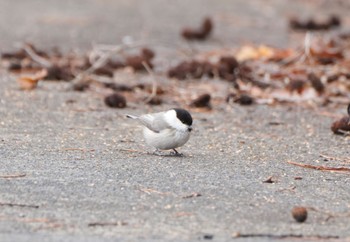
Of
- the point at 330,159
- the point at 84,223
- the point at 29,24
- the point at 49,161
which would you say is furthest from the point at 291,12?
the point at 84,223

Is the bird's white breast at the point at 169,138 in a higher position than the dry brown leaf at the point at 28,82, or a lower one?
higher

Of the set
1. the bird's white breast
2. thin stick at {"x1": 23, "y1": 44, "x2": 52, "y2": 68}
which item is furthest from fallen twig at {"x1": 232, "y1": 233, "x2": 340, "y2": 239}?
thin stick at {"x1": 23, "y1": 44, "x2": 52, "y2": 68}

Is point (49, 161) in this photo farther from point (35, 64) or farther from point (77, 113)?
point (35, 64)

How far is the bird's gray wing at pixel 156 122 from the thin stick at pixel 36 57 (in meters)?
4.11

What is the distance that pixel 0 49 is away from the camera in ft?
39.7

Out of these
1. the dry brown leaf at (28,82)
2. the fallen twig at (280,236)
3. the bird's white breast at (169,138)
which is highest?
the fallen twig at (280,236)

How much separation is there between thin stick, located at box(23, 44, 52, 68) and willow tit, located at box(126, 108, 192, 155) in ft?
14.0

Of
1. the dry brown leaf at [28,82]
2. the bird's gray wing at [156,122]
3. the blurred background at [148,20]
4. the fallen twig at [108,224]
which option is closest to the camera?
the fallen twig at [108,224]

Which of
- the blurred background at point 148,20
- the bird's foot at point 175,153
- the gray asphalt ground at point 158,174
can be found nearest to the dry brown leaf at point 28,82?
the gray asphalt ground at point 158,174

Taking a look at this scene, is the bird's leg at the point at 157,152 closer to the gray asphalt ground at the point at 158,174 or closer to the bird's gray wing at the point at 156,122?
the gray asphalt ground at the point at 158,174

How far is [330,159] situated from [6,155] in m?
2.39

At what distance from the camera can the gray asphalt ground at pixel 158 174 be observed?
4.70 meters

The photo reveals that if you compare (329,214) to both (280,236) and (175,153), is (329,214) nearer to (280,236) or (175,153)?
(280,236)

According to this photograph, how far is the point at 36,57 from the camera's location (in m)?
11.1
